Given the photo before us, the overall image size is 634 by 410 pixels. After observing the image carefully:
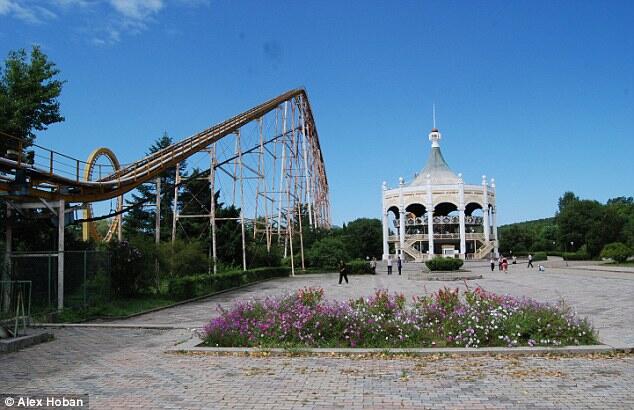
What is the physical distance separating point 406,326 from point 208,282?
16599 mm

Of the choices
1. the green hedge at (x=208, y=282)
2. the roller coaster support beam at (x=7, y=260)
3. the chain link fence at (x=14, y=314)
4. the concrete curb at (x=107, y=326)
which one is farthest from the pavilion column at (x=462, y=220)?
the chain link fence at (x=14, y=314)

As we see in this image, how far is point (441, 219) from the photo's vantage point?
77312 mm

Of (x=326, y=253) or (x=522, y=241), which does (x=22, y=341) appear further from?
(x=522, y=241)

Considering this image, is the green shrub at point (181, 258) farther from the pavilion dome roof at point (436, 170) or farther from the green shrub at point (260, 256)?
the pavilion dome roof at point (436, 170)

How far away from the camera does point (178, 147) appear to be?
27297mm

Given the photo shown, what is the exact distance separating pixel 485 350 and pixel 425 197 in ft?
223

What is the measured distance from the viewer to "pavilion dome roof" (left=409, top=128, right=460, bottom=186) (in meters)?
79.4

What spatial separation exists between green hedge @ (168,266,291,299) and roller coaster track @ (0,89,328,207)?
4.26 m

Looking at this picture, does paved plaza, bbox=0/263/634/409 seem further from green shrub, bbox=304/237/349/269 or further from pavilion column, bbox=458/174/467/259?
pavilion column, bbox=458/174/467/259

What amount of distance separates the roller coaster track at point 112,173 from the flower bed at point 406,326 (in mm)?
8698

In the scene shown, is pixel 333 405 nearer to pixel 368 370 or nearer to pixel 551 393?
pixel 368 370

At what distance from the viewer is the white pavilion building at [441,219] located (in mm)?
74688

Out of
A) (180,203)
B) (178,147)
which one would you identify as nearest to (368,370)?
(178,147)

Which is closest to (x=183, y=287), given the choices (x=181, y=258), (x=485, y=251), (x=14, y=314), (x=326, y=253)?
(x=181, y=258)
